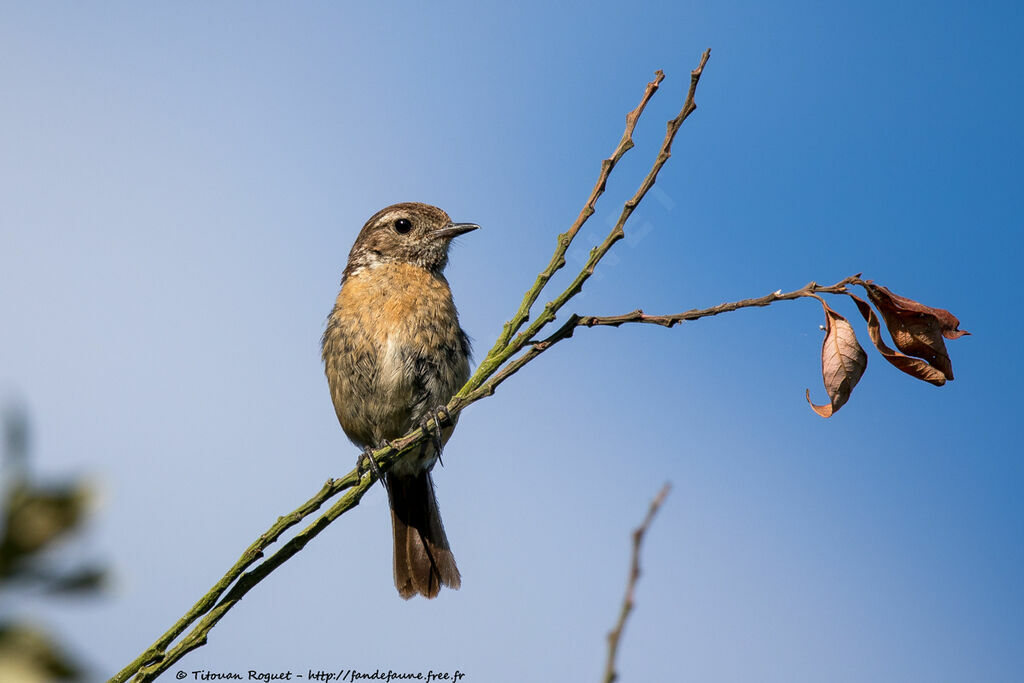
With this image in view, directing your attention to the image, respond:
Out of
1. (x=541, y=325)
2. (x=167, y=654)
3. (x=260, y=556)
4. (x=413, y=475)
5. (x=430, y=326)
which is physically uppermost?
(x=430, y=326)

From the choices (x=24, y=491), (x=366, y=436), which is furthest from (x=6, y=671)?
(x=366, y=436)

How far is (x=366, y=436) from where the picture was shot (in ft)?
18.1

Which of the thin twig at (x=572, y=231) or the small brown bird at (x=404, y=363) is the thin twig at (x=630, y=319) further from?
the small brown bird at (x=404, y=363)

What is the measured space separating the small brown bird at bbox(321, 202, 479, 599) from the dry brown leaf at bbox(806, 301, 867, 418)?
9.59 ft

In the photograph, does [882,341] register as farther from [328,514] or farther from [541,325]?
[328,514]

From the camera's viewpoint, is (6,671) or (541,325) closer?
(6,671)

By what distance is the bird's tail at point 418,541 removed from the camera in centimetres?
543

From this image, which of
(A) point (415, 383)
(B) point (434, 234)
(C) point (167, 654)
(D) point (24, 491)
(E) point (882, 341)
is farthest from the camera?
(B) point (434, 234)

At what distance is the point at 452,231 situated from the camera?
19.4ft

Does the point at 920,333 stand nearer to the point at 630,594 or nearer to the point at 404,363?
the point at 630,594

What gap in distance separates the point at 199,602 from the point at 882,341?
5.32 feet

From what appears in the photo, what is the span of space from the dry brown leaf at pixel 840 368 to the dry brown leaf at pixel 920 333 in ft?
0.24

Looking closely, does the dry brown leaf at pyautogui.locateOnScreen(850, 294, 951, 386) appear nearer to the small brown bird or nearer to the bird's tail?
the small brown bird

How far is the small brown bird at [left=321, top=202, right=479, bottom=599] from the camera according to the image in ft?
17.0
